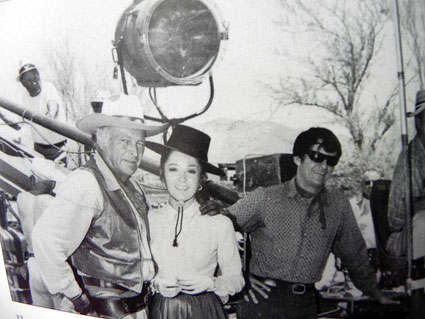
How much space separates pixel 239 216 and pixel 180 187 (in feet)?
1.19

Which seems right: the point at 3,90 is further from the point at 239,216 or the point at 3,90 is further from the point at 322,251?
the point at 322,251

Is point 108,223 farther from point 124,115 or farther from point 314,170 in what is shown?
point 314,170

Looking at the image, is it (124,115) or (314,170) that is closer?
(314,170)

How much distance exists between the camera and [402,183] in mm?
2307

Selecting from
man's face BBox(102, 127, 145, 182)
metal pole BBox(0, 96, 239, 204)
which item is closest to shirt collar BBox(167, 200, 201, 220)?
metal pole BBox(0, 96, 239, 204)

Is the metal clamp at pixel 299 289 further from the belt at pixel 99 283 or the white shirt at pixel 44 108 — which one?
the white shirt at pixel 44 108

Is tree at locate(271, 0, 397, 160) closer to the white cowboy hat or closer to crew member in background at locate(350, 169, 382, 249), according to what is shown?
crew member in background at locate(350, 169, 382, 249)

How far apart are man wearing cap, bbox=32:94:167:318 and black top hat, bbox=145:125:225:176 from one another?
11 centimetres

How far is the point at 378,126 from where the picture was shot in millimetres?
2314

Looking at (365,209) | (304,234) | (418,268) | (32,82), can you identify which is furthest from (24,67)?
(418,268)

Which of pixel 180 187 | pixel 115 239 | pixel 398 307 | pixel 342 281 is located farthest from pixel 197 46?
pixel 398 307

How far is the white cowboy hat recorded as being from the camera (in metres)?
2.71

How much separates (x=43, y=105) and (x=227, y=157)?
135 cm

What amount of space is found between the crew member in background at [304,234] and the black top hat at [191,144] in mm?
298
